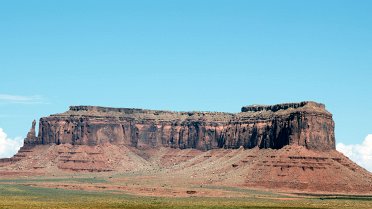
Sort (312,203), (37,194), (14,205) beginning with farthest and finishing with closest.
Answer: (37,194), (312,203), (14,205)

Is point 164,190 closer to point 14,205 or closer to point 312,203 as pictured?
point 312,203

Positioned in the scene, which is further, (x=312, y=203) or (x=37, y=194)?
(x=37, y=194)

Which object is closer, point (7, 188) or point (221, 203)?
point (221, 203)

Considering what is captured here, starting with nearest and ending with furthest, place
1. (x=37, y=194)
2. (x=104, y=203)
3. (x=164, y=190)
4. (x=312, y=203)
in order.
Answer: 1. (x=104, y=203)
2. (x=312, y=203)
3. (x=37, y=194)
4. (x=164, y=190)

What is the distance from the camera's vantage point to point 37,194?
575 ft

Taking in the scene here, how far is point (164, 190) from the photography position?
641ft

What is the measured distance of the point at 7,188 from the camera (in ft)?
655

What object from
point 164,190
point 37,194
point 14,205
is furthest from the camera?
point 164,190

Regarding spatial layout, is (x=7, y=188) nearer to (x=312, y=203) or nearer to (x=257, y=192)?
(x=257, y=192)

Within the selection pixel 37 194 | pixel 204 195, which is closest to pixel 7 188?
pixel 37 194

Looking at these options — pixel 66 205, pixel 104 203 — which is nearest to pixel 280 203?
pixel 104 203

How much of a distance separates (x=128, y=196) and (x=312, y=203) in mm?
40926

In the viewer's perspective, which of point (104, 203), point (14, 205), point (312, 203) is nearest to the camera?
point (14, 205)

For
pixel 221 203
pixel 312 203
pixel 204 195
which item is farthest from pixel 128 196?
pixel 312 203
